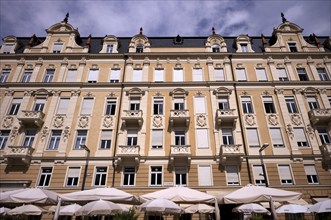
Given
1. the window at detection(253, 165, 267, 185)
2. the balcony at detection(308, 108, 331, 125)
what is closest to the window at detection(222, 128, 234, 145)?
the window at detection(253, 165, 267, 185)

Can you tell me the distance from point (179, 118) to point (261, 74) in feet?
34.6

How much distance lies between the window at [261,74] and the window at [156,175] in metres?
14.0

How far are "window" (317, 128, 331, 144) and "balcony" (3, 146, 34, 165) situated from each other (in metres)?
25.5

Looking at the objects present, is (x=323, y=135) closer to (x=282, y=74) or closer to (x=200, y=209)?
(x=282, y=74)

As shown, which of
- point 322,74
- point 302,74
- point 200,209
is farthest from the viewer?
point 302,74

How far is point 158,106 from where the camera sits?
22703mm

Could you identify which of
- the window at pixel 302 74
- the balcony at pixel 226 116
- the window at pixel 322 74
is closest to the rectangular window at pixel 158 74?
the balcony at pixel 226 116

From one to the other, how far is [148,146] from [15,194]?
1129cm

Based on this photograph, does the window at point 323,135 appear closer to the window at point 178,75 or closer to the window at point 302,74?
the window at point 302,74

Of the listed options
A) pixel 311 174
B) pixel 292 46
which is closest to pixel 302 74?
pixel 292 46

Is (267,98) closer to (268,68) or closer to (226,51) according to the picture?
(268,68)

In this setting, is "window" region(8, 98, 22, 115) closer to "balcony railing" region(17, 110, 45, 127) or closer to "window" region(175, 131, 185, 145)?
"balcony railing" region(17, 110, 45, 127)

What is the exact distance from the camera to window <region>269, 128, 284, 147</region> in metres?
20.3

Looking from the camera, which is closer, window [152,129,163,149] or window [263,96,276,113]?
window [152,129,163,149]
